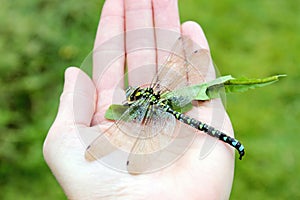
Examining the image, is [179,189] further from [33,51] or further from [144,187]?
[33,51]

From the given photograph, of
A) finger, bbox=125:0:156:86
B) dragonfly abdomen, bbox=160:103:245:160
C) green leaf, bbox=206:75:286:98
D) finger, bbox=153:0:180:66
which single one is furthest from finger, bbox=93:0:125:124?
green leaf, bbox=206:75:286:98

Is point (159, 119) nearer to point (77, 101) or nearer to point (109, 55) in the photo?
point (77, 101)

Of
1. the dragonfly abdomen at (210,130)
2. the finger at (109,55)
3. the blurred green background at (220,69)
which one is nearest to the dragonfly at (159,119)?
the dragonfly abdomen at (210,130)

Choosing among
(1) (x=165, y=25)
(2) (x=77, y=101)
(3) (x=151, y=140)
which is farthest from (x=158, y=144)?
(1) (x=165, y=25)

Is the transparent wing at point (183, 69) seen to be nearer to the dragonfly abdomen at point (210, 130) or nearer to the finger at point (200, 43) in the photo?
the finger at point (200, 43)

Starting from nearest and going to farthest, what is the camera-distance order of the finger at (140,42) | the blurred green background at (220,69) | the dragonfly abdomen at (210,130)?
the dragonfly abdomen at (210,130)
the finger at (140,42)
the blurred green background at (220,69)

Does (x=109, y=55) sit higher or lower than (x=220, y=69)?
higher
